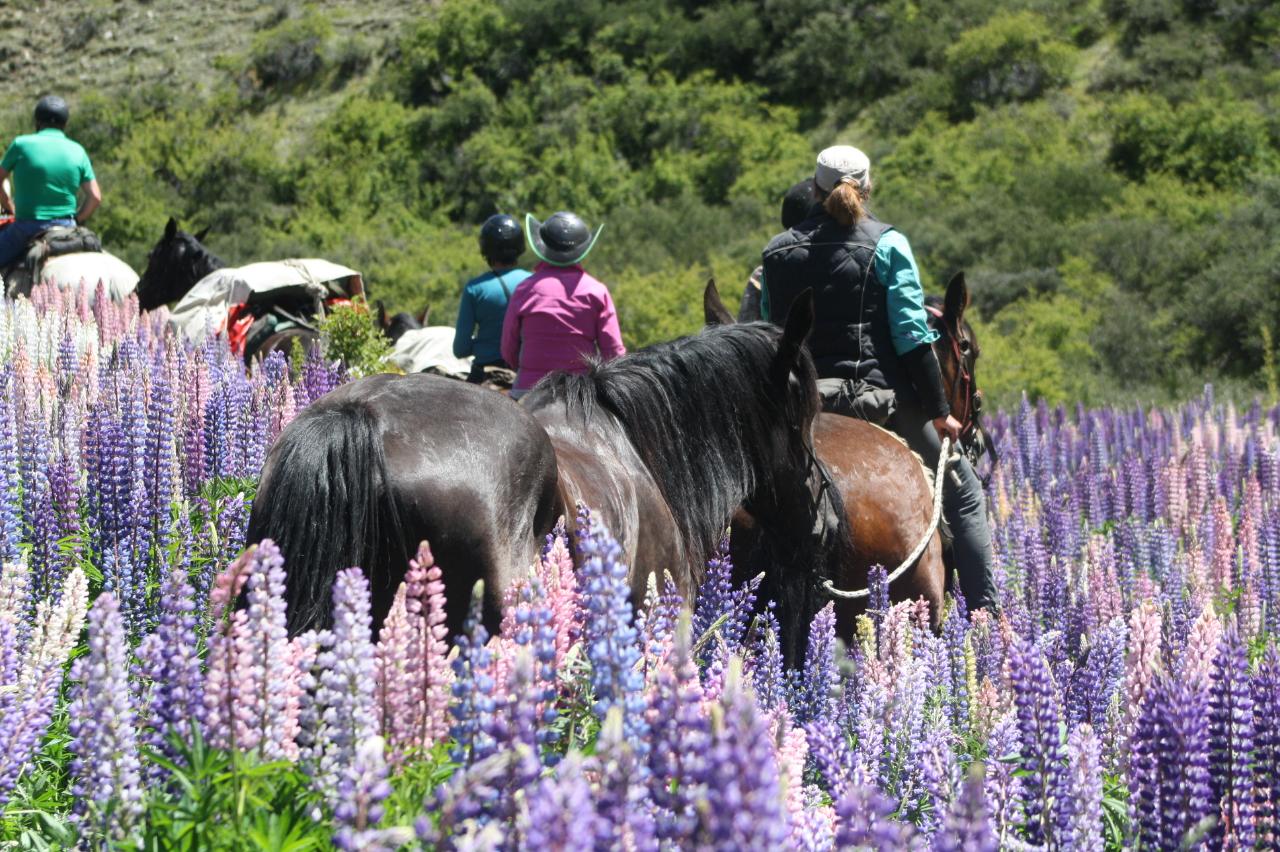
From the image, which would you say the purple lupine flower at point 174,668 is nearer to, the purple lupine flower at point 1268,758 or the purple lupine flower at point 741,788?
the purple lupine flower at point 741,788

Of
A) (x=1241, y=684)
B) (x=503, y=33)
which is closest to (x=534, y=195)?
(x=503, y=33)

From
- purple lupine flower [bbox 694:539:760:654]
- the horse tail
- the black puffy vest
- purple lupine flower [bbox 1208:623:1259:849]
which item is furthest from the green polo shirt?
purple lupine flower [bbox 1208:623:1259:849]

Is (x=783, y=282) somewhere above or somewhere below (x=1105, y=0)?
below

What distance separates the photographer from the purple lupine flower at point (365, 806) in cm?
175

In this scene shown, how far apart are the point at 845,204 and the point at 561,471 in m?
2.44

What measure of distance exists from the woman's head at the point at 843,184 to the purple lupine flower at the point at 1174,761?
403 centimetres

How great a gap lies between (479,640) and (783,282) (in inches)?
187

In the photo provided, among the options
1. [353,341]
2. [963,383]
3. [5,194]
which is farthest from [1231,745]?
[5,194]

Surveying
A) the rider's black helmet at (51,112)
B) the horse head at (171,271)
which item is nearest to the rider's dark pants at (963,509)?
the rider's black helmet at (51,112)

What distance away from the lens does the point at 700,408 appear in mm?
5352

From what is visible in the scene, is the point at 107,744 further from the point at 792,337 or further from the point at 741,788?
the point at 792,337

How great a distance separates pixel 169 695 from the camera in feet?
7.72

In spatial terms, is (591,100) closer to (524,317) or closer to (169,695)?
(524,317)

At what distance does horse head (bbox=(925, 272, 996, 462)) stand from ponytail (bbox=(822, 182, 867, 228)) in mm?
914
